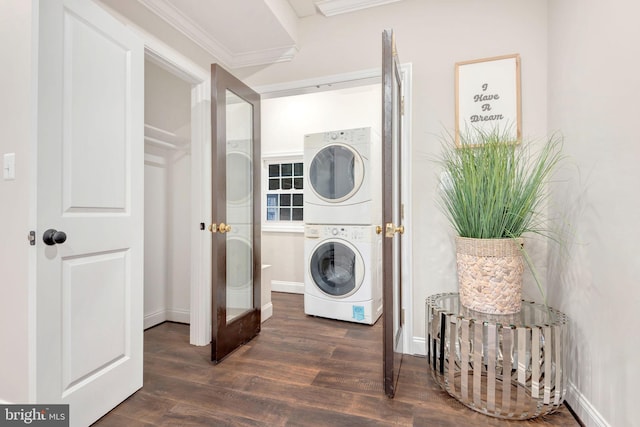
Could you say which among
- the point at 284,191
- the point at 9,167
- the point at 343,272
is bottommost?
the point at 343,272

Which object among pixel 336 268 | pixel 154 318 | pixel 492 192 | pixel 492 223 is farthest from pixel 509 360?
pixel 154 318

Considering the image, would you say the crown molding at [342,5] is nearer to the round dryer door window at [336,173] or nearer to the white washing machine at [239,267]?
the round dryer door window at [336,173]

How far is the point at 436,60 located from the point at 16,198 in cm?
251

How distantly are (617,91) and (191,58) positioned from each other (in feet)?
8.29

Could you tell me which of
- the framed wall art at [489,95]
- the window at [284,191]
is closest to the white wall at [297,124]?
the window at [284,191]

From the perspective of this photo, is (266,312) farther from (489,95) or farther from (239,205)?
(489,95)

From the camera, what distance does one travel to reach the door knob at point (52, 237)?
125cm

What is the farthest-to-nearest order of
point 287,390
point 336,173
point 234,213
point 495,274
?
point 336,173
point 234,213
point 287,390
point 495,274

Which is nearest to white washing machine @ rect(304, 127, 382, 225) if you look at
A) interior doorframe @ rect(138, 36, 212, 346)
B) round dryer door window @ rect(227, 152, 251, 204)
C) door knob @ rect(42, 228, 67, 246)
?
round dryer door window @ rect(227, 152, 251, 204)

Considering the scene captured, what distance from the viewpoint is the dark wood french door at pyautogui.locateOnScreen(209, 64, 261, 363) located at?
6.74 ft

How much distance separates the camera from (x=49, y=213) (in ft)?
4.19

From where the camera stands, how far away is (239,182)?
241 cm

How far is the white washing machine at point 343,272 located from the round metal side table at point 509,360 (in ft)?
4.14

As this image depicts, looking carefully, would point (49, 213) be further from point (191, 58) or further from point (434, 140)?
point (434, 140)
